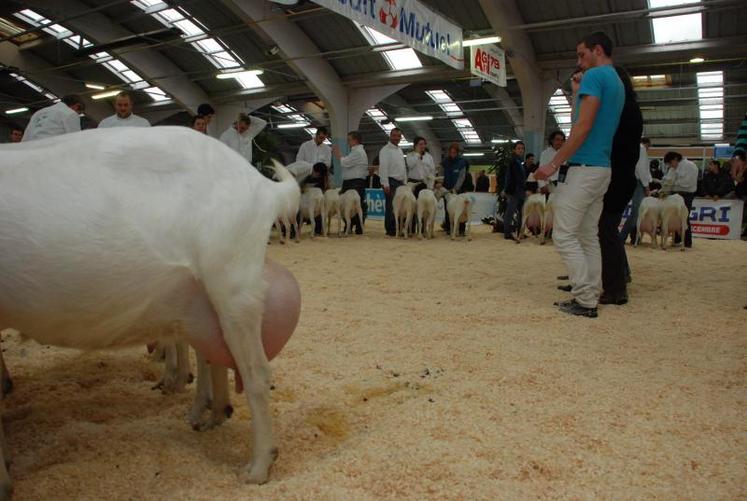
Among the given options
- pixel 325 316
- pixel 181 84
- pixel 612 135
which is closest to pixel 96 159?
pixel 325 316

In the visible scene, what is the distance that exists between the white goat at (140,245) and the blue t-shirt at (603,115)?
301cm

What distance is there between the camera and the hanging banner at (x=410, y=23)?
7984mm

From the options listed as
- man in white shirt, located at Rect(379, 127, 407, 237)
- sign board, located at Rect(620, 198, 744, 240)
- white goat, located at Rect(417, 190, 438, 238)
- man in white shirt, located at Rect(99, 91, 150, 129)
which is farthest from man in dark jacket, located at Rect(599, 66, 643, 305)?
sign board, located at Rect(620, 198, 744, 240)

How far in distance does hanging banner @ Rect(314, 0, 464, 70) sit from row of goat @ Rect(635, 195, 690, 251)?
15.6 feet

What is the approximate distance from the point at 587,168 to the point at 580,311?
1.16 metres

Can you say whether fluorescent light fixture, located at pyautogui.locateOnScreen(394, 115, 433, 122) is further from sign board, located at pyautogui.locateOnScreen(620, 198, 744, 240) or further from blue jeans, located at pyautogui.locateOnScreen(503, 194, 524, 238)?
blue jeans, located at pyautogui.locateOnScreen(503, 194, 524, 238)

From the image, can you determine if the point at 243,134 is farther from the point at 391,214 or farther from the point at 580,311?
the point at 580,311

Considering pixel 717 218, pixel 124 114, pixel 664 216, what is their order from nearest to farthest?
pixel 124 114 → pixel 664 216 → pixel 717 218

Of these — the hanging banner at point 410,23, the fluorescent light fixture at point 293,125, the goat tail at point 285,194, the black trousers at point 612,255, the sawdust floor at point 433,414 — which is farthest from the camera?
the fluorescent light fixture at point 293,125

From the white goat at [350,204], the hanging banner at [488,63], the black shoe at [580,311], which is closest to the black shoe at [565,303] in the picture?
the black shoe at [580,311]

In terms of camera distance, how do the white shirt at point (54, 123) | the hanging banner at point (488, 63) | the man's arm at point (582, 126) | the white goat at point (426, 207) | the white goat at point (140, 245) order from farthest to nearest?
the hanging banner at point (488, 63) < the white goat at point (426, 207) < the white shirt at point (54, 123) < the man's arm at point (582, 126) < the white goat at point (140, 245)

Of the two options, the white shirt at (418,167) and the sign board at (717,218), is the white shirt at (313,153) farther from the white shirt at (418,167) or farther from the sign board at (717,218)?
the sign board at (717,218)

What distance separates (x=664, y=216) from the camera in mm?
9625

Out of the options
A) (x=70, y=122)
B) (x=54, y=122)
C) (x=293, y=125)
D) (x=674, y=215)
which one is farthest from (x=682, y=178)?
(x=293, y=125)
